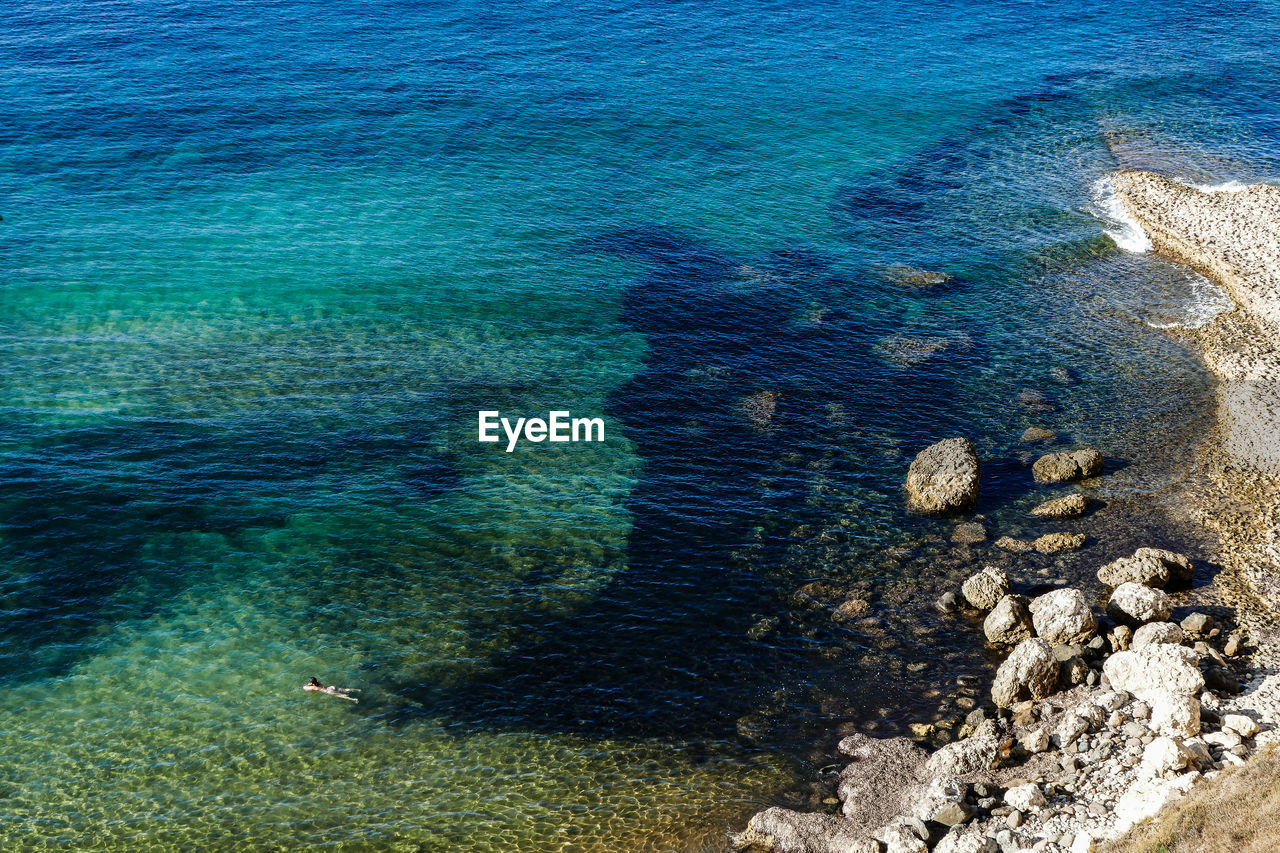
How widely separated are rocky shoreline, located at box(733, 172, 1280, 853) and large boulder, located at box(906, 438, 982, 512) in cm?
9

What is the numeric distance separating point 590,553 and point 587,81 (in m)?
93.2

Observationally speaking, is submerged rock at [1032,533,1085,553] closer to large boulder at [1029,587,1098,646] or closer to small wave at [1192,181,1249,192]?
large boulder at [1029,587,1098,646]

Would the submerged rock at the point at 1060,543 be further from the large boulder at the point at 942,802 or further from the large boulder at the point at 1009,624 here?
the large boulder at the point at 942,802

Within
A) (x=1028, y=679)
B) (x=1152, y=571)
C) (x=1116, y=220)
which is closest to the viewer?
(x=1028, y=679)

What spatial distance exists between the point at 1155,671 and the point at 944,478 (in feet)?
63.3

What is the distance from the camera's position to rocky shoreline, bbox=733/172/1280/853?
1642 inches

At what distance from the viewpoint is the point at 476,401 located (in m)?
75.1

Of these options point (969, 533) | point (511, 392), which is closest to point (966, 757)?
point (969, 533)

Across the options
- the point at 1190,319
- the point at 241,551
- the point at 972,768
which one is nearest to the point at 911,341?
the point at 1190,319

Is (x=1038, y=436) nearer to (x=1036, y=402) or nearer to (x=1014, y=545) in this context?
(x=1036, y=402)

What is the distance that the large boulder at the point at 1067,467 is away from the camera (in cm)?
6650

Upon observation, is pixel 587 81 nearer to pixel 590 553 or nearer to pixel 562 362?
pixel 562 362

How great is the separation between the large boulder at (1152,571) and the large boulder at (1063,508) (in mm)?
6338

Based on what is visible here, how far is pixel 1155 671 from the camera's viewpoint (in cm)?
4766
